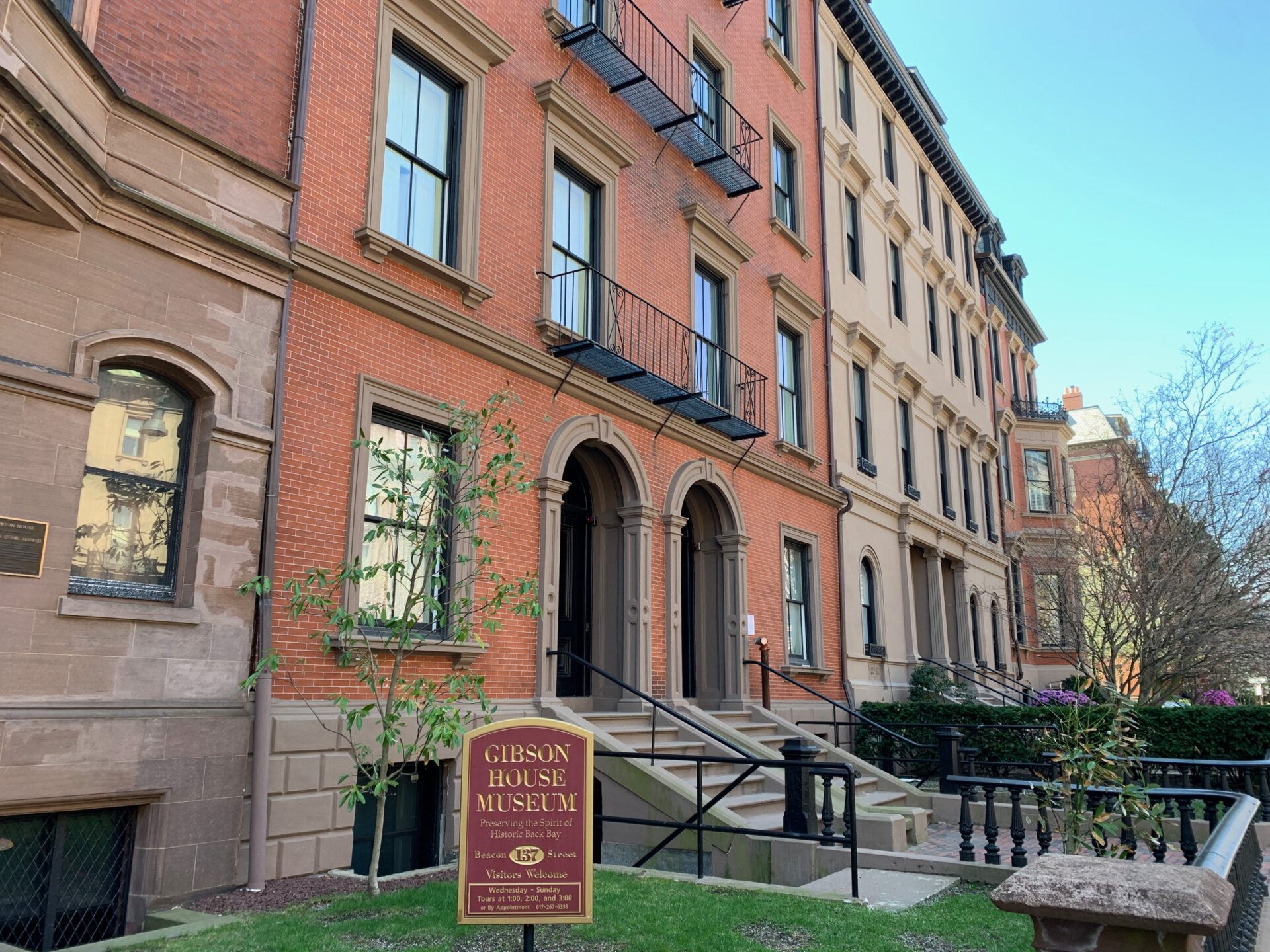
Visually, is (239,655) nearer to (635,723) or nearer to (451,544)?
(451,544)

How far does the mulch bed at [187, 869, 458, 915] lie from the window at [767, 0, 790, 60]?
17725mm

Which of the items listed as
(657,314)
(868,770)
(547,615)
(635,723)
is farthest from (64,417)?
(868,770)

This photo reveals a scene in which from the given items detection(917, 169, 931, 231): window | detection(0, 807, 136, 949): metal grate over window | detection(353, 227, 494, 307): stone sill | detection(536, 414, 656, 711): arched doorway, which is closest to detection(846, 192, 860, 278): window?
detection(917, 169, 931, 231): window

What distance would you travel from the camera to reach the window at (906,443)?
2353cm

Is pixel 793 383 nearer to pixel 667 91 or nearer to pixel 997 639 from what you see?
pixel 667 91

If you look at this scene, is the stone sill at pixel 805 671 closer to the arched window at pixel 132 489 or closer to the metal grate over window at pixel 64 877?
the arched window at pixel 132 489

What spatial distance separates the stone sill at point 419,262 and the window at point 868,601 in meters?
12.1

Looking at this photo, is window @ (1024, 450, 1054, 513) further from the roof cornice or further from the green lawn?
the green lawn

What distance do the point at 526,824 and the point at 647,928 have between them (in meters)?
1.58

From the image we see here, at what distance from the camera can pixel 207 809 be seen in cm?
749

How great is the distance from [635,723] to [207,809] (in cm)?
576

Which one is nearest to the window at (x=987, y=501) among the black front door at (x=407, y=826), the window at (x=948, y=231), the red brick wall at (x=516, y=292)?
the window at (x=948, y=231)

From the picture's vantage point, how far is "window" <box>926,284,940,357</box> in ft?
90.3

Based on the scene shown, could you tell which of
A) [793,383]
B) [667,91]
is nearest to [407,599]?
[667,91]
